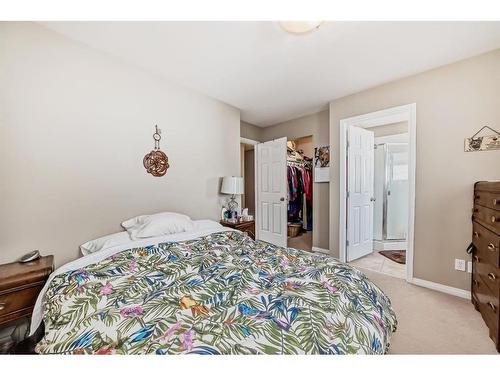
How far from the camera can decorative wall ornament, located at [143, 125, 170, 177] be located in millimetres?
2236

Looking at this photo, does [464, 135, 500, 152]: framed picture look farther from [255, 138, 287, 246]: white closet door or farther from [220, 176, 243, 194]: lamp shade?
[220, 176, 243, 194]: lamp shade

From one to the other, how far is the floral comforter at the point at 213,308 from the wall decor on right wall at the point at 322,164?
213cm

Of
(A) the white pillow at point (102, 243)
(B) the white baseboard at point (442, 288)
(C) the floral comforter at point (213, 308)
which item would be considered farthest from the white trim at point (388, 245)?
(A) the white pillow at point (102, 243)

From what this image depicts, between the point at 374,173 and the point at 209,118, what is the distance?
3.04 metres

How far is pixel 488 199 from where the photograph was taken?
163cm

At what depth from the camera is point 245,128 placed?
398 cm

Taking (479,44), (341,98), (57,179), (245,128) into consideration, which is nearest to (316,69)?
(341,98)

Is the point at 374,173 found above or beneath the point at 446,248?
above

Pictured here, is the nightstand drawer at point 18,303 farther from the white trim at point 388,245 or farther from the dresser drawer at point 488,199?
the white trim at point 388,245

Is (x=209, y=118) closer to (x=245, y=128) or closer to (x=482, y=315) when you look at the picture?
(x=245, y=128)

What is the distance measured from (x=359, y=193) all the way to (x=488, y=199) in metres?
1.53

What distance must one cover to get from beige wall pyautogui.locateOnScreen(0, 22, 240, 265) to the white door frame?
84.2 inches

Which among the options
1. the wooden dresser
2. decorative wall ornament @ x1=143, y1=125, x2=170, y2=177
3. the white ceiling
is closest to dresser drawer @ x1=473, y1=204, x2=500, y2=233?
the wooden dresser

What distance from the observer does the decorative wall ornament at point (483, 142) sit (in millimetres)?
1867
